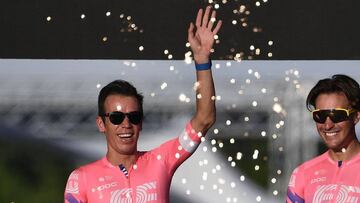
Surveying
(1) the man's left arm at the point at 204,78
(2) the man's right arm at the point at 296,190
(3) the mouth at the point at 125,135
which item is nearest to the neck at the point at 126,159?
(3) the mouth at the point at 125,135

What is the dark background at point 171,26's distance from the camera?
197 inches

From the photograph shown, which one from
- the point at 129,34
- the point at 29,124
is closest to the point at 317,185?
the point at 129,34

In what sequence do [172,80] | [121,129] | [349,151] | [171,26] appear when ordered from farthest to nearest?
[172,80] < [171,26] < [349,151] < [121,129]

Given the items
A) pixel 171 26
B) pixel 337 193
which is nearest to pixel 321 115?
pixel 337 193

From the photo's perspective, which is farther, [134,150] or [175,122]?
[175,122]

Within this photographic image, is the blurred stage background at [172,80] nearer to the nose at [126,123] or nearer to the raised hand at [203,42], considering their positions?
the raised hand at [203,42]

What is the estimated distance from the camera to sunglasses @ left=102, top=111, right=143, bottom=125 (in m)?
4.13

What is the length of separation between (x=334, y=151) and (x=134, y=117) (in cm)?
74

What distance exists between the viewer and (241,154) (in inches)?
206

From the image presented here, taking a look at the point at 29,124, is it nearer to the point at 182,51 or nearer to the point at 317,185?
the point at 182,51

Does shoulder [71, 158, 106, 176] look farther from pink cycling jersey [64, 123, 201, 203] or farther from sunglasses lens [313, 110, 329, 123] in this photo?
sunglasses lens [313, 110, 329, 123]

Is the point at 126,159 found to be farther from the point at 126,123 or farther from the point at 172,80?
the point at 172,80

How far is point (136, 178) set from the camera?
418 centimetres

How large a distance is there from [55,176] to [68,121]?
254 millimetres
